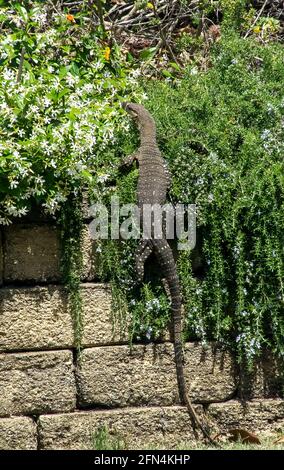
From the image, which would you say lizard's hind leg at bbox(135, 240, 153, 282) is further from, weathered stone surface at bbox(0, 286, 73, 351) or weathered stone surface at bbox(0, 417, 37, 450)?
weathered stone surface at bbox(0, 417, 37, 450)

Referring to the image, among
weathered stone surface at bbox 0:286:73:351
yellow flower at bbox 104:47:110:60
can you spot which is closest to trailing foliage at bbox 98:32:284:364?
weathered stone surface at bbox 0:286:73:351

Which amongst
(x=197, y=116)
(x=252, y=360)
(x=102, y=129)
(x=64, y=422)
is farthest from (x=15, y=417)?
(x=197, y=116)

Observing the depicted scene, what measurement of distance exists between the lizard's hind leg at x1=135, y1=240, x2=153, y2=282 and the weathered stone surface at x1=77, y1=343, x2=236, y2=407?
0.55 meters

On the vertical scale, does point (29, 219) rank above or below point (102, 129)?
below

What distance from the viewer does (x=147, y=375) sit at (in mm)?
6297

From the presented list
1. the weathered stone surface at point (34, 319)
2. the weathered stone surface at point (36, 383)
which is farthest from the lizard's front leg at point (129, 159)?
the weathered stone surface at point (36, 383)

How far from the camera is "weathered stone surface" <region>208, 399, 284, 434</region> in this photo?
6.41 meters

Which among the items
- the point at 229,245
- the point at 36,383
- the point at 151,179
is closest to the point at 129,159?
the point at 151,179

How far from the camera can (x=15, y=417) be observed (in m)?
6.14

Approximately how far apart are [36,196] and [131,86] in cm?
178

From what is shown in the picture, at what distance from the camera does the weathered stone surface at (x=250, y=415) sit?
6406 millimetres

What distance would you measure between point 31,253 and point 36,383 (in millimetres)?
954

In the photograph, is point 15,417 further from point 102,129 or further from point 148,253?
point 102,129

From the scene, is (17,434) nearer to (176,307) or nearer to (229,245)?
(176,307)
